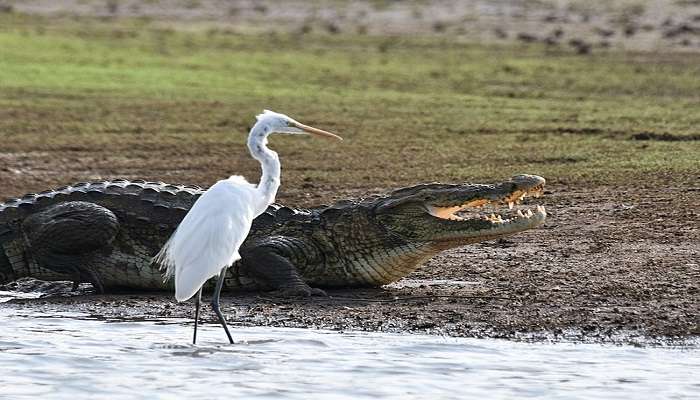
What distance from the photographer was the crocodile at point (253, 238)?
9.08m

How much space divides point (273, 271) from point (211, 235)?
1344 millimetres

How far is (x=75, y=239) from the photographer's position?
Answer: 9195 mm

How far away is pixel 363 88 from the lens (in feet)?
61.1

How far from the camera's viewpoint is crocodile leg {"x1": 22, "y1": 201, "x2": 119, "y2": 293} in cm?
921

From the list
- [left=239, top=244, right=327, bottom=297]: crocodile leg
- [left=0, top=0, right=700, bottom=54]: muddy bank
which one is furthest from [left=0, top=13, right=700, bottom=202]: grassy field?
[left=239, top=244, right=327, bottom=297]: crocodile leg

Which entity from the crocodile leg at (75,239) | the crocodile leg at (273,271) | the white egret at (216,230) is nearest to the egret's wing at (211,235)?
the white egret at (216,230)

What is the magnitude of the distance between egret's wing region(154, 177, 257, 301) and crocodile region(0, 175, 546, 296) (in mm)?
1164

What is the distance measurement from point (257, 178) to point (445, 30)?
13410mm

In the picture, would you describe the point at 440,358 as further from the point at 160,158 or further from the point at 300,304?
the point at 160,158

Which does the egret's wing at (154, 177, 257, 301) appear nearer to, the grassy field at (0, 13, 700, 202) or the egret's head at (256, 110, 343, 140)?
the egret's head at (256, 110, 343, 140)

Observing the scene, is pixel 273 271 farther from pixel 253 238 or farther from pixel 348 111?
pixel 348 111

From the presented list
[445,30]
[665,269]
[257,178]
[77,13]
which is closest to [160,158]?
[257,178]

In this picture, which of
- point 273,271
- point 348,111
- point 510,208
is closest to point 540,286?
point 510,208

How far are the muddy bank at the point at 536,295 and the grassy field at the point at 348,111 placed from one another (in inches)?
66.7
